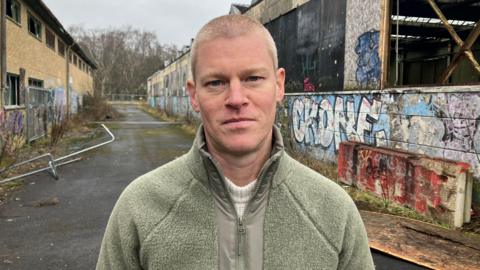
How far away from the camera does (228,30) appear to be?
1.40m

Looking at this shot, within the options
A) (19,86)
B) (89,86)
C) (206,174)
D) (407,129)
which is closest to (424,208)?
(407,129)

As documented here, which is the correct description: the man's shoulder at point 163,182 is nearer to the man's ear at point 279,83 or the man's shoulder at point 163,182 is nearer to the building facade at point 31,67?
the man's ear at point 279,83

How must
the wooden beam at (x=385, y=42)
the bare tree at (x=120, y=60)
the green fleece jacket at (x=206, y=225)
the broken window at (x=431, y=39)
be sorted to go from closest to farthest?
the green fleece jacket at (x=206, y=225) < the wooden beam at (x=385, y=42) < the broken window at (x=431, y=39) < the bare tree at (x=120, y=60)

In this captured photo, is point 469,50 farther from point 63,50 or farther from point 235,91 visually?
point 63,50

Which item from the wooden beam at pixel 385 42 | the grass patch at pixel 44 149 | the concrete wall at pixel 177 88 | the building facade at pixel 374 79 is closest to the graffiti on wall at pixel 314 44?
the building facade at pixel 374 79

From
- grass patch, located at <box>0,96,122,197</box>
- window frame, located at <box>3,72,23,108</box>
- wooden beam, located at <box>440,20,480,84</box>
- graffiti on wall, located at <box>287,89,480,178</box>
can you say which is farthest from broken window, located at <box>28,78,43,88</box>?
wooden beam, located at <box>440,20,480,84</box>

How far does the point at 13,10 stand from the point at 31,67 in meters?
2.84

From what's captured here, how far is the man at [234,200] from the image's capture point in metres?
1.34

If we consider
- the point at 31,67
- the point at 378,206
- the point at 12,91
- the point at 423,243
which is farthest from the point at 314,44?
the point at 31,67

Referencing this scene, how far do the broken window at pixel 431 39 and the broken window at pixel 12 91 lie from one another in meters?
11.7

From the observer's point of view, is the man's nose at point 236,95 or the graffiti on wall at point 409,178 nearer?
the man's nose at point 236,95

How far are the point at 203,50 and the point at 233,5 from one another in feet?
60.6

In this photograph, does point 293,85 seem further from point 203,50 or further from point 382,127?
point 203,50

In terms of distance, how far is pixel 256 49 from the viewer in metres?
1.40
